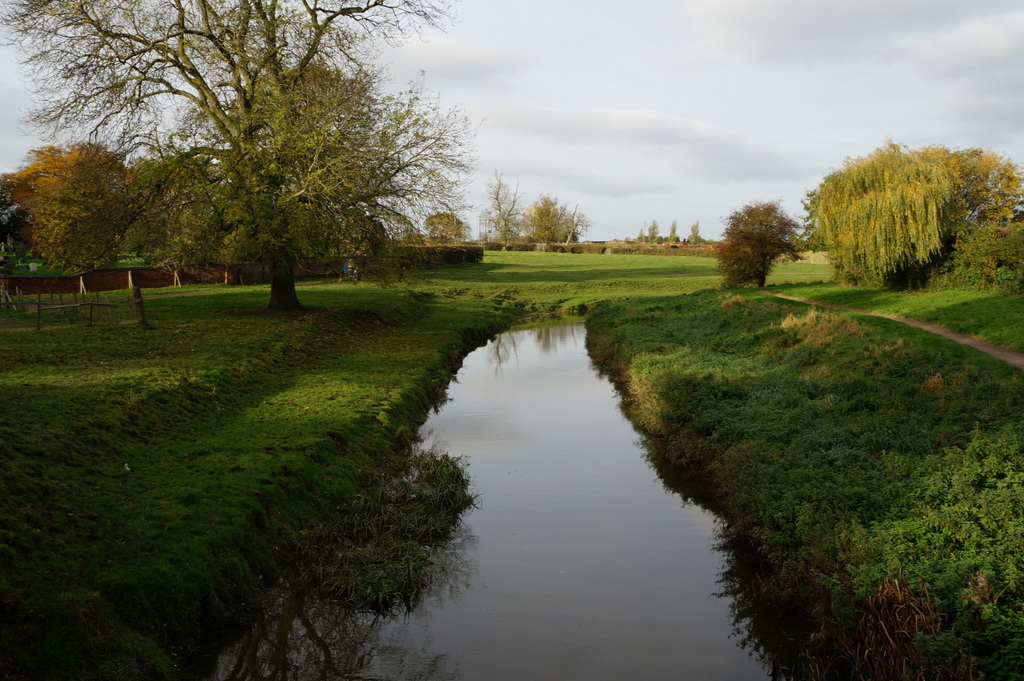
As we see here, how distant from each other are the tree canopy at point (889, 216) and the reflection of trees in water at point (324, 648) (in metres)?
27.6

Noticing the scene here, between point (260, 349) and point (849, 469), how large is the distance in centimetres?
1415

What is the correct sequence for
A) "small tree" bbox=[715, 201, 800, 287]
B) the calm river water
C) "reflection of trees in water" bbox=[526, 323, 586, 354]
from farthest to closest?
"small tree" bbox=[715, 201, 800, 287] → "reflection of trees in water" bbox=[526, 323, 586, 354] → the calm river water

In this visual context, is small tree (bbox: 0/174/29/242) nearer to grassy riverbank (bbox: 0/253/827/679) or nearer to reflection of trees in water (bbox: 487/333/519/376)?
reflection of trees in water (bbox: 487/333/519/376)

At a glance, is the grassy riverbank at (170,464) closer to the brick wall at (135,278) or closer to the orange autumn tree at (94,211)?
the orange autumn tree at (94,211)

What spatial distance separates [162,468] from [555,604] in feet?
19.5

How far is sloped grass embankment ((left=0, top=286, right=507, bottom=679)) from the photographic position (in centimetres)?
763

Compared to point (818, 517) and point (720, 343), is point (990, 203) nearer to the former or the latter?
point (720, 343)

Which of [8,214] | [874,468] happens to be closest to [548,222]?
[8,214]

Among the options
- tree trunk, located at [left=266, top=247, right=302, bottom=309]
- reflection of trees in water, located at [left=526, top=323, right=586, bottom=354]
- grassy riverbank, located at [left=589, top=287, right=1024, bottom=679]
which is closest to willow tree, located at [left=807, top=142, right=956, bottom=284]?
grassy riverbank, located at [left=589, top=287, right=1024, bottom=679]

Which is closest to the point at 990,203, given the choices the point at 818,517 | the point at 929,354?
the point at 929,354

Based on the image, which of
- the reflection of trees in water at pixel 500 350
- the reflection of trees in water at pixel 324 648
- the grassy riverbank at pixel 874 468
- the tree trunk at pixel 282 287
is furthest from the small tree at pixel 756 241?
the reflection of trees in water at pixel 324 648

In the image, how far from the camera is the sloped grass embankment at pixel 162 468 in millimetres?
7627

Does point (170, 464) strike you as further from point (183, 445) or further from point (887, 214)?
point (887, 214)

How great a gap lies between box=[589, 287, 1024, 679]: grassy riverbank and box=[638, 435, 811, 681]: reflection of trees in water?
310 millimetres
